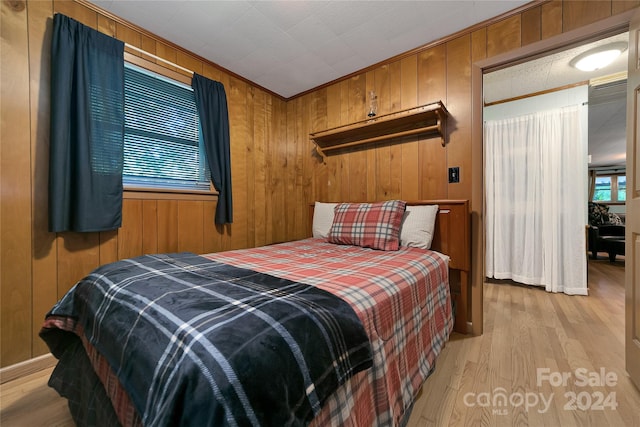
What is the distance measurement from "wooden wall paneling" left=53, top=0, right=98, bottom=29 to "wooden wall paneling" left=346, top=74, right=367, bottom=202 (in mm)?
2094

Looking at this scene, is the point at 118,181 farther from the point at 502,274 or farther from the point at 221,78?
the point at 502,274

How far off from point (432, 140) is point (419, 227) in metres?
0.80

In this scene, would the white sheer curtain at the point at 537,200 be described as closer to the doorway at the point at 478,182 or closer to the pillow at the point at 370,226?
the doorway at the point at 478,182

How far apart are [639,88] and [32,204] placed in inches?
139

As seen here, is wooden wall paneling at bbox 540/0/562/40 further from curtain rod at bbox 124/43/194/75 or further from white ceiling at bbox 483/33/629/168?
curtain rod at bbox 124/43/194/75

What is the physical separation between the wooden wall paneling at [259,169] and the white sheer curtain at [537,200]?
2.84m

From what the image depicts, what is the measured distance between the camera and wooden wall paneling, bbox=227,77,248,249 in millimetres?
2570

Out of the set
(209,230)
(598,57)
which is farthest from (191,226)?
(598,57)

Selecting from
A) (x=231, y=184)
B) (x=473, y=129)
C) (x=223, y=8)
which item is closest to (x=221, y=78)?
(x=223, y=8)

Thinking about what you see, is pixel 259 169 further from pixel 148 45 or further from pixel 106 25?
pixel 106 25

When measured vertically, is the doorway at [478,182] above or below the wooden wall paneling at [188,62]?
below

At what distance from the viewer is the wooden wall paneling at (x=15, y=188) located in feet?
4.80

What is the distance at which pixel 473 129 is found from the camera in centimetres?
199

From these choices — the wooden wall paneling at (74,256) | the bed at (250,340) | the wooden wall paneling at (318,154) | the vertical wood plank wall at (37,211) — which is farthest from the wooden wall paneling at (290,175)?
the wooden wall paneling at (74,256)
